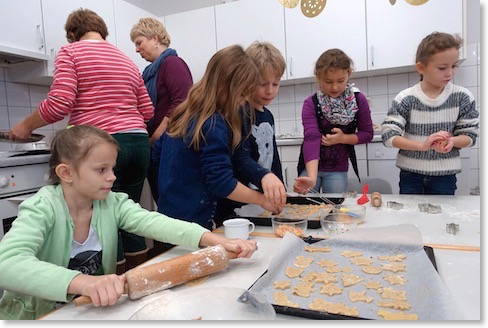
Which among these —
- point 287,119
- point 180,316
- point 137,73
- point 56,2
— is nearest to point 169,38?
point 137,73

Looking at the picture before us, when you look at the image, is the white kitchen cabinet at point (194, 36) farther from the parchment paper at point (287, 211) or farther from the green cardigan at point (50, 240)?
the green cardigan at point (50, 240)

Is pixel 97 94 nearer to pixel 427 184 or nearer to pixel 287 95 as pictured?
pixel 427 184

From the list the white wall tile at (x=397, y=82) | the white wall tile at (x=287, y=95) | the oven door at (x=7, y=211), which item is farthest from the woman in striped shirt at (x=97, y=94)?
the white wall tile at (x=397, y=82)

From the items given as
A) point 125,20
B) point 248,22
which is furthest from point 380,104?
point 125,20

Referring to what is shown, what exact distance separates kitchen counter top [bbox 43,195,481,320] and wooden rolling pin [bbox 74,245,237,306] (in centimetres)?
1

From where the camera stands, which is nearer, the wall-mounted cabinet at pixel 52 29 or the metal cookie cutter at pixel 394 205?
the metal cookie cutter at pixel 394 205

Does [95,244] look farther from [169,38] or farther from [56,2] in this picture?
[56,2]

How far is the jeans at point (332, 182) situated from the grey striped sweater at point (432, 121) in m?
0.24

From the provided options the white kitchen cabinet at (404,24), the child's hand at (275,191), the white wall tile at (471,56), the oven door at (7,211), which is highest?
the white kitchen cabinet at (404,24)

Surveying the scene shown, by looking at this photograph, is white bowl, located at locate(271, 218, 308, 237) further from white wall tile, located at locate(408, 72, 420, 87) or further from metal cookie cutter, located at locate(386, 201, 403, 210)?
white wall tile, located at locate(408, 72, 420, 87)

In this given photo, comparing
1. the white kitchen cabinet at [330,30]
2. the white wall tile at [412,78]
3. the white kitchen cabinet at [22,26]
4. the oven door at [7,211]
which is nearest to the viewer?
the oven door at [7,211]

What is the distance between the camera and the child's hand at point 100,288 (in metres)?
0.46

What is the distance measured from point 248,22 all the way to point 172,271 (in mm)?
1446

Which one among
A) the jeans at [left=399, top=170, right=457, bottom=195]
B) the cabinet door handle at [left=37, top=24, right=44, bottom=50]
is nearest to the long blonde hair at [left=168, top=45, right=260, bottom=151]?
the jeans at [left=399, top=170, right=457, bottom=195]
